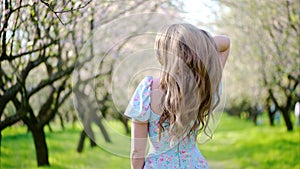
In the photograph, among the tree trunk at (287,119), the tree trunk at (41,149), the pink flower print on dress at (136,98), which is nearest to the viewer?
the pink flower print on dress at (136,98)

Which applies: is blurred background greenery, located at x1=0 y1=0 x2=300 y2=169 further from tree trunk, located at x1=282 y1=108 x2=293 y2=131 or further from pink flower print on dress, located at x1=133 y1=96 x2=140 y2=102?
tree trunk, located at x1=282 y1=108 x2=293 y2=131

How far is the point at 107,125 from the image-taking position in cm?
374

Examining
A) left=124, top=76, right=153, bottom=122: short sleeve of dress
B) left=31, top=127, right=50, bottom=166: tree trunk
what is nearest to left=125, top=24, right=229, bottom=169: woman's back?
left=124, top=76, right=153, bottom=122: short sleeve of dress

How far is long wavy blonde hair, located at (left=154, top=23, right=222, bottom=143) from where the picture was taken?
10.1ft

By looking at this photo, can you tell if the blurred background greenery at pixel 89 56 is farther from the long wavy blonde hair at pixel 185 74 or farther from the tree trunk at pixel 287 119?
the tree trunk at pixel 287 119

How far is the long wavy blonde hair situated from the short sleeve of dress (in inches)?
3.1

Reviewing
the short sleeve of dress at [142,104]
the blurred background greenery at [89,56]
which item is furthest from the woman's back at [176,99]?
the blurred background greenery at [89,56]

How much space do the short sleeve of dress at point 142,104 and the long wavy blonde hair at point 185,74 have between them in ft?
0.26

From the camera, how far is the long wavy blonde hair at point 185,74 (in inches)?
121

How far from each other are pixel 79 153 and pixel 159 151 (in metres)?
11.9

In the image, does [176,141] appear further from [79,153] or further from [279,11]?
[79,153]

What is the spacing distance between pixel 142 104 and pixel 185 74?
0.29 meters

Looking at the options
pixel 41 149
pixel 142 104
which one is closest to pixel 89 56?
pixel 41 149

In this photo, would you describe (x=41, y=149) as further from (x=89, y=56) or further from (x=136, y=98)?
(x=136, y=98)
